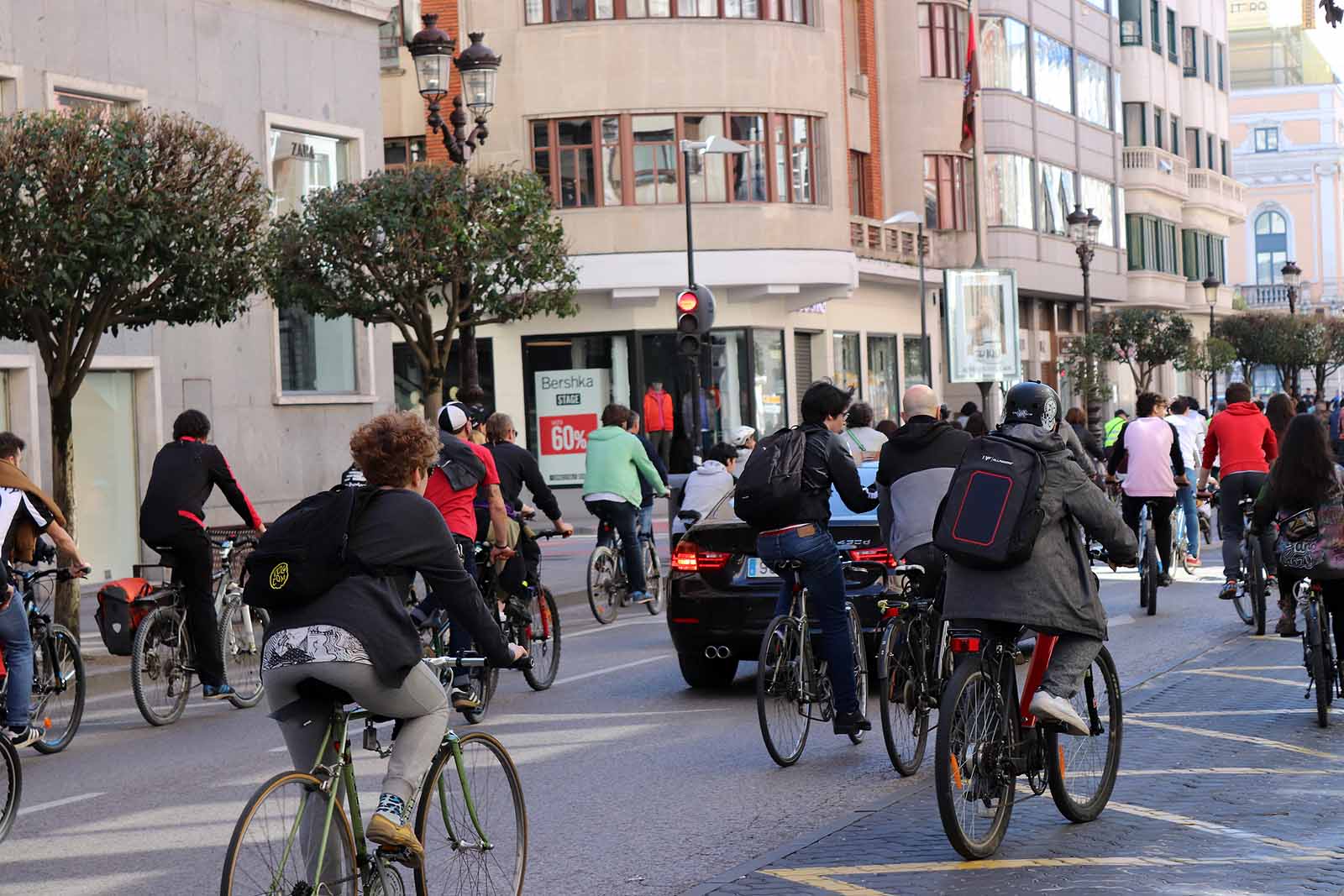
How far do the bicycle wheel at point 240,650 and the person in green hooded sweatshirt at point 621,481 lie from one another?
17.6 ft

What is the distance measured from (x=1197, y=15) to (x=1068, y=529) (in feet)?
205

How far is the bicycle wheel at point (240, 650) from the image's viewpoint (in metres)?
13.0

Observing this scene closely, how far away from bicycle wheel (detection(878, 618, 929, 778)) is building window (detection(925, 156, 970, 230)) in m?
37.3

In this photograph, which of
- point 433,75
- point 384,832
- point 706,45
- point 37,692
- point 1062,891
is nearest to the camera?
point 384,832

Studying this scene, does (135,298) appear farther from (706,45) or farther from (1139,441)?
(706,45)

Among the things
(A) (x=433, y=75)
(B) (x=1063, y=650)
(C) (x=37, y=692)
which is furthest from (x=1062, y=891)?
(A) (x=433, y=75)

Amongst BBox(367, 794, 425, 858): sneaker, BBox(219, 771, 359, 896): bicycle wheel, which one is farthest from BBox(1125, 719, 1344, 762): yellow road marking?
BBox(219, 771, 359, 896): bicycle wheel

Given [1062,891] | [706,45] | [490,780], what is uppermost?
[706,45]

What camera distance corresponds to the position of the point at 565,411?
1463 inches

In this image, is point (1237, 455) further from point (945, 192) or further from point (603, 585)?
point (945, 192)

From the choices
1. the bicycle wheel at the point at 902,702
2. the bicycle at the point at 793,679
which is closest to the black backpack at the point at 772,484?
the bicycle at the point at 793,679

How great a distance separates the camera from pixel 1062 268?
52.3m

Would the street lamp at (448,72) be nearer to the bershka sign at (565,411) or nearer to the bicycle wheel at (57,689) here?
the bicycle wheel at (57,689)

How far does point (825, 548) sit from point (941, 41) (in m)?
38.5
